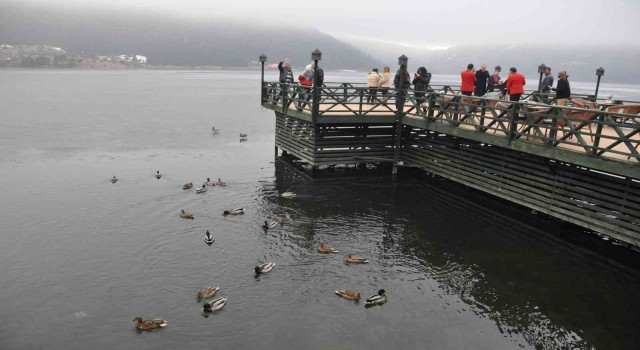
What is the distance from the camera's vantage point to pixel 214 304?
12445 mm

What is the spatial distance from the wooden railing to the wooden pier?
0.05 metres

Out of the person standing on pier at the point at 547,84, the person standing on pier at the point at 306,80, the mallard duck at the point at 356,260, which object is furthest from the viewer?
the person standing on pier at the point at 306,80

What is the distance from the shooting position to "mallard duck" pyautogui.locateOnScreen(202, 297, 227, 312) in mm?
12312

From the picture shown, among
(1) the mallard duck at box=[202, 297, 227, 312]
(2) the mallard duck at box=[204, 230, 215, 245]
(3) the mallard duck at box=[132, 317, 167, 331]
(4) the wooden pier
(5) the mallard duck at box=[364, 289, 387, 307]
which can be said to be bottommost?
(3) the mallard duck at box=[132, 317, 167, 331]

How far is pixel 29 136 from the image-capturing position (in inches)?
1487

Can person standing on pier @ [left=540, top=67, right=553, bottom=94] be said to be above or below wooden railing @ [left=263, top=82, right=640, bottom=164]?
above

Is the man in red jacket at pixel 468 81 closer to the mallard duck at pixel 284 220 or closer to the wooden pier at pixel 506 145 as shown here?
the wooden pier at pixel 506 145

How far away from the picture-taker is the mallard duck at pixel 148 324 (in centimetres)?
1154

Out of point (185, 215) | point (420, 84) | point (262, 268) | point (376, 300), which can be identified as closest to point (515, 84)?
point (420, 84)

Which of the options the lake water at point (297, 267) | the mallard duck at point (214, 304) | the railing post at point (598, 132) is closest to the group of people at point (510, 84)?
the railing post at point (598, 132)

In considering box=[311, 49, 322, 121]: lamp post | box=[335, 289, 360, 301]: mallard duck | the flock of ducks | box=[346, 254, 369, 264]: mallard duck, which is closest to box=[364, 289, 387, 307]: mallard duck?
the flock of ducks

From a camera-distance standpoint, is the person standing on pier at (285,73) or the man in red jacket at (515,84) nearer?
the man in red jacket at (515,84)

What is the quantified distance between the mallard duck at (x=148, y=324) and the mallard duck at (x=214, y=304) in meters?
1.10

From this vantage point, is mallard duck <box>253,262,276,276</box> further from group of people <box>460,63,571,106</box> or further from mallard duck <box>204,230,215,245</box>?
group of people <box>460,63,571,106</box>
